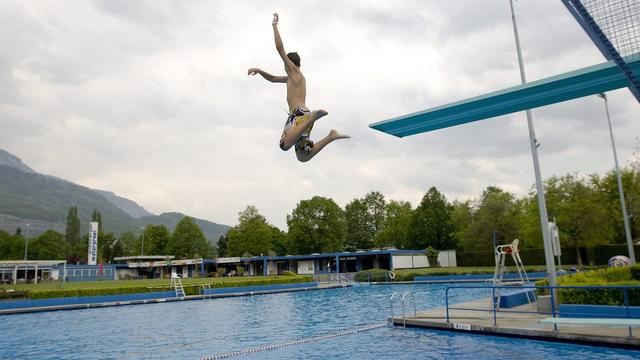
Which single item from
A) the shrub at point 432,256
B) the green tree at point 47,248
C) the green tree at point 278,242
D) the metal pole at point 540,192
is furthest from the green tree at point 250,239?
the metal pole at point 540,192

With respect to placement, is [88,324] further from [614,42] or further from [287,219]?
[287,219]

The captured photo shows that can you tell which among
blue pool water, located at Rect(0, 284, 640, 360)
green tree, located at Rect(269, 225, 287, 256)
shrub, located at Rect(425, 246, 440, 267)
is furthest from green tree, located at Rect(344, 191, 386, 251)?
blue pool water, located at Rect(0, 284, 640, 360)

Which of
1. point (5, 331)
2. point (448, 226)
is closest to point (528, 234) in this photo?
point (448, 226)

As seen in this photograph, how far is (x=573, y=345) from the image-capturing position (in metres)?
11.5

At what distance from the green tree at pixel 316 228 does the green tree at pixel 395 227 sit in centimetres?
1185

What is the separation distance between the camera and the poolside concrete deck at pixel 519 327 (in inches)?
435

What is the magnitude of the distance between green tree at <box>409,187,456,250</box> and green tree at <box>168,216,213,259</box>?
41641 mm

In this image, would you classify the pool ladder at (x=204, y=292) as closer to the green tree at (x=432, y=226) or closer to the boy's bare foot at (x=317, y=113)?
the boy's bare foot at (x=317, y=113)

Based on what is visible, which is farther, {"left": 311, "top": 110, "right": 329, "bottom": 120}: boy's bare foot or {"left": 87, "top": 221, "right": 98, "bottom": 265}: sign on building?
{"left": 87, "top": 221, "right": 98, "bottom": 265}: sign on building

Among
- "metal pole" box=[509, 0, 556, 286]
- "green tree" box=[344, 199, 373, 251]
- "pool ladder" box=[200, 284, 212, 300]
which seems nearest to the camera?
"metal pole" box=[509, 0, 556, 286]

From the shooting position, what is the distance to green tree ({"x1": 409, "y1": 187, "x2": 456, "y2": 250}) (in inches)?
2714

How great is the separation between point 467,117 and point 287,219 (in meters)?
68.7

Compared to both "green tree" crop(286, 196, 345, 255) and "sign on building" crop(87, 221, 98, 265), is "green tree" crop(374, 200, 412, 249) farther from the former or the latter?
"sign on building" crop(87, 221, 98, 265)

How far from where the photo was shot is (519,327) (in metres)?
12.8
